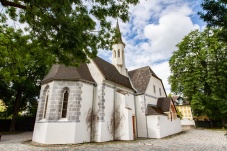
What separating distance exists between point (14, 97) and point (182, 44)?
99.7 ft

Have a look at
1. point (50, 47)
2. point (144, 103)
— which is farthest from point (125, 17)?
point (144, 103)

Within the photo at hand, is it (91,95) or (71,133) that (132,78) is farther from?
(71,133)

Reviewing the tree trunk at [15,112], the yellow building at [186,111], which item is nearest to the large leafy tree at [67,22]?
the tree trunk at [15,112]

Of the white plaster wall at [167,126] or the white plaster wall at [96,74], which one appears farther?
the white plaster wall at [167,126]

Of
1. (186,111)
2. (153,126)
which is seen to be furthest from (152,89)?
(186,111)

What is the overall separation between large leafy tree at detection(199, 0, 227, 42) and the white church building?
328 inches

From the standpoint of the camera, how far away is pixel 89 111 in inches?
548

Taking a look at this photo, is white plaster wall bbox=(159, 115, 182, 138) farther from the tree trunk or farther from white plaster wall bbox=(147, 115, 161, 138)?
the tree trunk

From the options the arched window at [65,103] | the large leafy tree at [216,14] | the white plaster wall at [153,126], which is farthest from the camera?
the white plaster wall at [153,126]

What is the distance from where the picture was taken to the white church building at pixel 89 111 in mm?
12477

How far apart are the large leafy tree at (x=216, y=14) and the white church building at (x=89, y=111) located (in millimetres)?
8330

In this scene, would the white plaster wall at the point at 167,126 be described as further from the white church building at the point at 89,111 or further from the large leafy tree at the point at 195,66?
the large leafy tree at the point at 195,66

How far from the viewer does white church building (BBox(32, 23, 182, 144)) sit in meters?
12.5

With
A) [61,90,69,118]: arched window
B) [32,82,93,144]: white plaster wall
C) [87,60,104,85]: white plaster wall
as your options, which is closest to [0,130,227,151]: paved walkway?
[32,82,93,144]: white plaster wall
